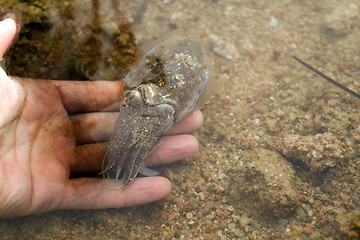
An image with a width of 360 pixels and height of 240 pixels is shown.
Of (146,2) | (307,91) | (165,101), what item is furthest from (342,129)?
(146,2)

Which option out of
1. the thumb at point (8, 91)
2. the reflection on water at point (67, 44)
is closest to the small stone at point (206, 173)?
the reflection on water at point (67, 44)

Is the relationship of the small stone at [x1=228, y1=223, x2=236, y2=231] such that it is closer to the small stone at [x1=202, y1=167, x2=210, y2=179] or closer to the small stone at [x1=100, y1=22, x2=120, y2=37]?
the small stone at [x1=202, y1=167, x2=210, y2=179]

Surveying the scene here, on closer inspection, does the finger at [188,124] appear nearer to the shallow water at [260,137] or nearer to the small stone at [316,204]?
the shallow water at [260,137]

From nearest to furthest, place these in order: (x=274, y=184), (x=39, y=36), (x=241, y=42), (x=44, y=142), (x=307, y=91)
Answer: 1. (x=44, y=142)
2. (x=274, y=184)
3. (x=39, y=36)
4. (x=307, y=91)
5. (x=241, y=42)

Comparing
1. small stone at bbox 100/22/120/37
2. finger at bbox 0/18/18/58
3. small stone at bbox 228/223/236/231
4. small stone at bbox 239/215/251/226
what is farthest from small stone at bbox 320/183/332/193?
finger at bbox 0/18/18/58

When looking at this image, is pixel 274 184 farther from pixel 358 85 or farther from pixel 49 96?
pixel 49 96

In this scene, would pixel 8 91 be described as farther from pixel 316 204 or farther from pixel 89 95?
pixel 316 204
